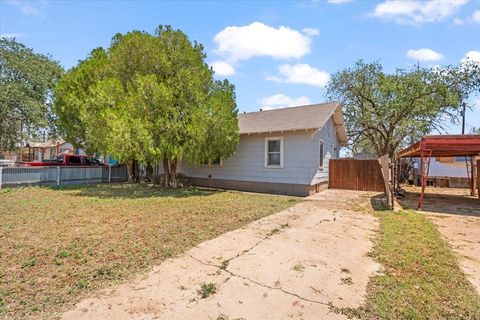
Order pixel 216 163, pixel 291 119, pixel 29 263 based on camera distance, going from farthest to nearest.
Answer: pixel 216 163 < pixel 291 119 < pixel 29 263

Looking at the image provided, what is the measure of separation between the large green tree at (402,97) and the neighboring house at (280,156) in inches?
327

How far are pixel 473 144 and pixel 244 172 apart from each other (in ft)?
29.7

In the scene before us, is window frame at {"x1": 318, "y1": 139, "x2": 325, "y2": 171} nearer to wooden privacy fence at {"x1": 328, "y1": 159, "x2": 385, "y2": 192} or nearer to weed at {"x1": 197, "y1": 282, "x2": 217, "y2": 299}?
wooden privacy fence at {"x1": 328, "y1": 159, "x2": 385, "y2": 192}

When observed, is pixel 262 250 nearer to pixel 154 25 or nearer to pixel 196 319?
pixel 196 319

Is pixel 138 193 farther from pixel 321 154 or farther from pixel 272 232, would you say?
pixel 321 154

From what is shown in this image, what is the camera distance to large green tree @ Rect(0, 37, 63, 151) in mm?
19047

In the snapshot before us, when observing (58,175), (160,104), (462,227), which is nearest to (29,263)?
(160,104)

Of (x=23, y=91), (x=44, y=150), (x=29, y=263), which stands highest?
(x=23, y=91)

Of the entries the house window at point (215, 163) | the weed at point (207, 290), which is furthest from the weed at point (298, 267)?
the house window at point (215, 163)

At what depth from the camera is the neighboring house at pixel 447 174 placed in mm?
18328

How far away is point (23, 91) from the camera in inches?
765

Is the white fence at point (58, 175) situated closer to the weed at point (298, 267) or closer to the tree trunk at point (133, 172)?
the tree trunk at point (133, 172)

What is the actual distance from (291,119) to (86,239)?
34.2 ft

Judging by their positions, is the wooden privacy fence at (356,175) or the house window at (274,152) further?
the wooden privacy fence at (356,175)
